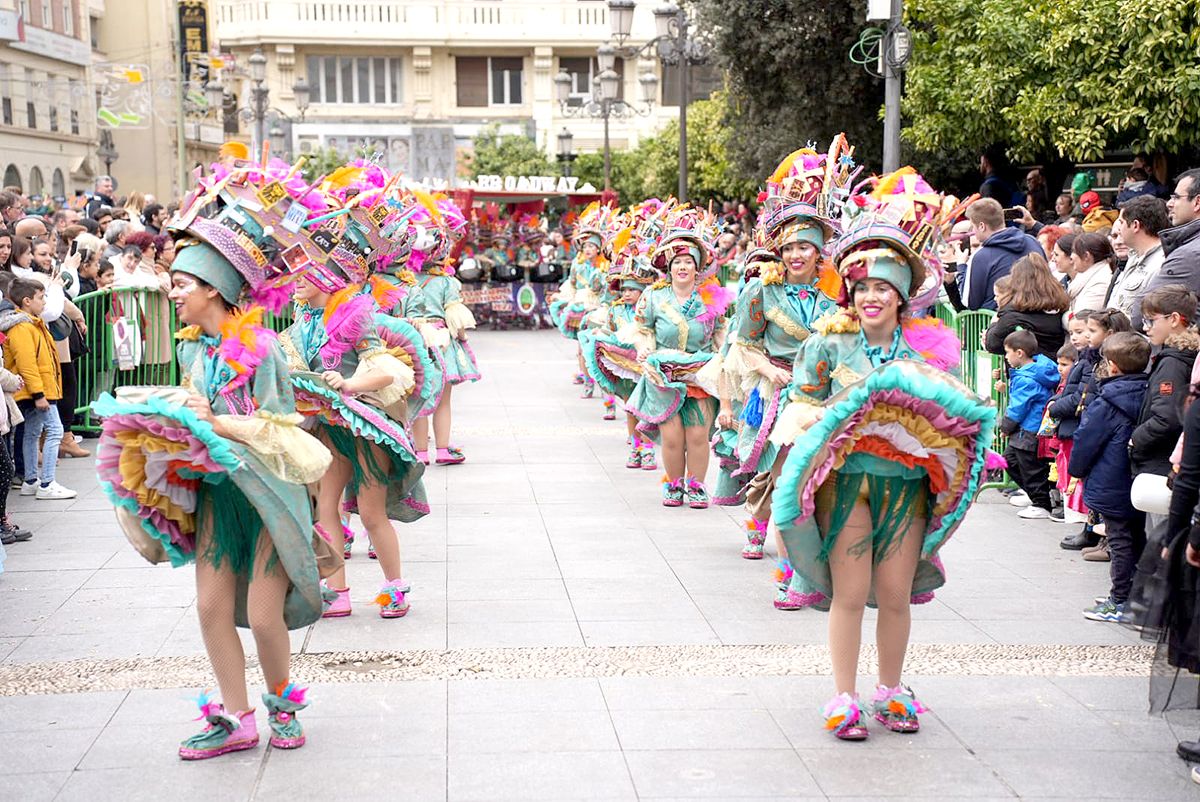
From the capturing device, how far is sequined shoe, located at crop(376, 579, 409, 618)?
671cm

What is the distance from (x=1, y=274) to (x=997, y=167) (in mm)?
12143

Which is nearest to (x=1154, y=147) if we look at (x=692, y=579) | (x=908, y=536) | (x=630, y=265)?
(x=630, y=265)

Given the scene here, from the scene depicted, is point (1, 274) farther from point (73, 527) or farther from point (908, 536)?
point (908, 536)

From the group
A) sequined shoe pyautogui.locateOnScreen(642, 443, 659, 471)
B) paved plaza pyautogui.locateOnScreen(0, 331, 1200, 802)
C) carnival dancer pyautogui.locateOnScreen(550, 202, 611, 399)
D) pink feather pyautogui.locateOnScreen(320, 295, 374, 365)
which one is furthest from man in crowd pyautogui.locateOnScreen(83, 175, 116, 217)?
pink feather pyautogui.locateOnScreen(320, 295, 374, 365)

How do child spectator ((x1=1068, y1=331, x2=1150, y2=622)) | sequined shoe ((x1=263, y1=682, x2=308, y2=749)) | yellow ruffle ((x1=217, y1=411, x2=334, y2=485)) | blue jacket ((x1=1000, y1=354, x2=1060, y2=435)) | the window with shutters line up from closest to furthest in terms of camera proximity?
yellow ruffle ((x1=217, y1=411, x2=334, y2=485))
sequined shoe ((x1=263, y1=682, x2=308, y2=749))
child spectator ((x1=1068, y1=331, x2=1150, y2=622))
blue jacket ((x1=1000, y1=354, x2=1060, y2=435))
the window with shutters

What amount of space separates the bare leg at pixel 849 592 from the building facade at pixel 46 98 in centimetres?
3668

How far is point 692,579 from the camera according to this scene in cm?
755

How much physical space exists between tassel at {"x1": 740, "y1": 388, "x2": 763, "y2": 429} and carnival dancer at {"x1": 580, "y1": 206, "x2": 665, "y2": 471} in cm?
266

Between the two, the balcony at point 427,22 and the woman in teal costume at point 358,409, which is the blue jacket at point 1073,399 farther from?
the balcony at point 427,22

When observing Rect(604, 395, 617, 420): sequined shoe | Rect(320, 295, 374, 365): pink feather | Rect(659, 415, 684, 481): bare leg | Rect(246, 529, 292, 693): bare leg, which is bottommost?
Rect(604, 395, 617, 420): sequined shoe

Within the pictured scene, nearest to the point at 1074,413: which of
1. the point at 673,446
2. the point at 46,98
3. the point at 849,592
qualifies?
the point at 673,446

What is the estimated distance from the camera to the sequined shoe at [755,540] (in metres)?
8.03

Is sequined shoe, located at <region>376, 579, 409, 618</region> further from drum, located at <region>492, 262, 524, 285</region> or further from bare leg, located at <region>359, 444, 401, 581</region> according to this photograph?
drum, located at <region>492, 262, 524, 285</region>

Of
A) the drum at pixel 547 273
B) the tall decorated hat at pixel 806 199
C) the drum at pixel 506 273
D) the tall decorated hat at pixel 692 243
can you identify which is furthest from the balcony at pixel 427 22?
the tall decorated hat at pixel 806 199
